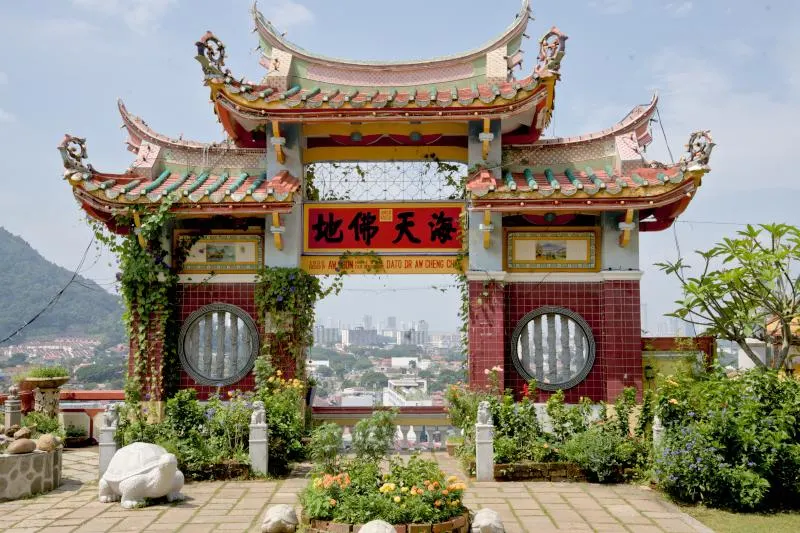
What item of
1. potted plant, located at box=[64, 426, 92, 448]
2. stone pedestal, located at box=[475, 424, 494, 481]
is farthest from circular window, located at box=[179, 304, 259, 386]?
stone pedestal, located at box=[475, 424, 494, 481]

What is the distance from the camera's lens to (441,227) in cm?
1367

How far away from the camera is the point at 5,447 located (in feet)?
33.9

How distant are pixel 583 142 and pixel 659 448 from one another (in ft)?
19.3

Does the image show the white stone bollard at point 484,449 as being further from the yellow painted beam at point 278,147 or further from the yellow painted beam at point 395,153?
the yellow painted beam at point 278,147

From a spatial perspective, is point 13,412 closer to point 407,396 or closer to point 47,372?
point 47,372

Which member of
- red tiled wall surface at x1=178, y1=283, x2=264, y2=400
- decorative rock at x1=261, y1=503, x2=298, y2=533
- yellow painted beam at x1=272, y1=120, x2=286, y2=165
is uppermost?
yellow painted beam at x1=272, y1=120, x2=286, y2=165

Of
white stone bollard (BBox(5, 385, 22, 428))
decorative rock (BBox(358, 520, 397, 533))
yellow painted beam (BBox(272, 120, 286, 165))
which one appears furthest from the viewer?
white stone bollard (BBox(5, 385, 22, 428))

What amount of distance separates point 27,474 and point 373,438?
4.70 metres

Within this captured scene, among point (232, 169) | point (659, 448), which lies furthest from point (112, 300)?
point (659, 448)

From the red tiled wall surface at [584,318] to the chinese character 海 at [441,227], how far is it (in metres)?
0.97

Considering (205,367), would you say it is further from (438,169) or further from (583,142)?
(583,142)

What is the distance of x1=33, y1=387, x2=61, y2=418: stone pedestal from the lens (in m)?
14.4

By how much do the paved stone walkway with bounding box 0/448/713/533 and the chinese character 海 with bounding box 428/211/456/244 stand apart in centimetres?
459

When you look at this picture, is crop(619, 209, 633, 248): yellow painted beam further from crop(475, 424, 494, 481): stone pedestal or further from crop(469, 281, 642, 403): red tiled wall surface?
crop(475, 424, 494, 481): stone pedestal
